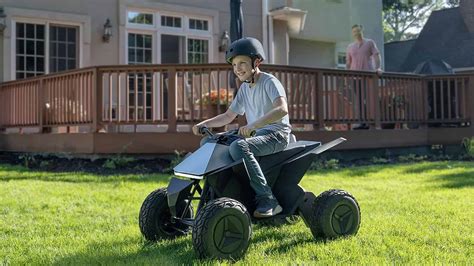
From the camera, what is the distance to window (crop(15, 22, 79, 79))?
1048 cm

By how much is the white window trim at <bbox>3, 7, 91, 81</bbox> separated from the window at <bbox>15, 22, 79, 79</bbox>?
67 millimetres

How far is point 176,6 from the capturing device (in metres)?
12.0

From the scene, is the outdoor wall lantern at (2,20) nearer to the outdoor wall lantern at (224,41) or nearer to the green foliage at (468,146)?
the outdoor wall lantern at (224,41)

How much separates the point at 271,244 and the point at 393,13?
4766cm

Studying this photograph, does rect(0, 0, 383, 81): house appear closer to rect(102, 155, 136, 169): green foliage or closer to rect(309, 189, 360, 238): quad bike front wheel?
rect(102, 155, 136, 169): green foliage

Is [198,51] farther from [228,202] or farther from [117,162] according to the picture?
[228,202]

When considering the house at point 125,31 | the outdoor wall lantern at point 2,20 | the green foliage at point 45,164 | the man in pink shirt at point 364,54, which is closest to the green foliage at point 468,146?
the man in pink shirt at point 364,54

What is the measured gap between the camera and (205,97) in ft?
27.6

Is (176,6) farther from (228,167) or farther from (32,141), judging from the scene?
(228,167)

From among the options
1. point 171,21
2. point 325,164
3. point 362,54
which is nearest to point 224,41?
point 171,21

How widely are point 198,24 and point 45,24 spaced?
3443 millimetres

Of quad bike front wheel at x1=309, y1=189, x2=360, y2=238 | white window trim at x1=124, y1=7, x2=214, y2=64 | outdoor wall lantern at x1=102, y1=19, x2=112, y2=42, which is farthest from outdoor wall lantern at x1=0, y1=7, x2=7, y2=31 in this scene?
quad bike front wheel at x1=309, y1=189, x2=360, y2=238

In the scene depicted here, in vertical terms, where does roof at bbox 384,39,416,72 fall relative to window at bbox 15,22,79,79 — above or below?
above

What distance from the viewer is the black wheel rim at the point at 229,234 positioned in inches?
121
